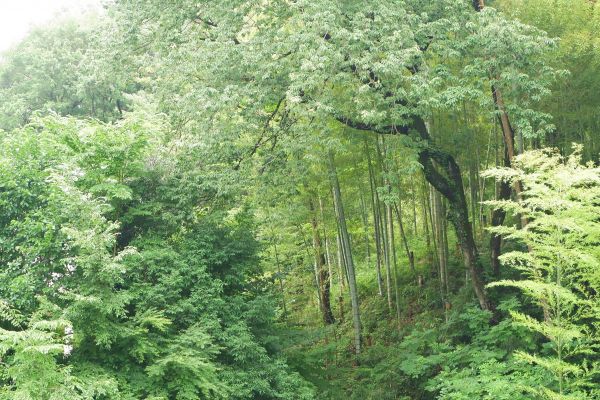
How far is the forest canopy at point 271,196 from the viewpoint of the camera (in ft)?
17.2

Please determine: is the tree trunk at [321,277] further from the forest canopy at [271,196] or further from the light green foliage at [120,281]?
the light green foliage at [120,281]

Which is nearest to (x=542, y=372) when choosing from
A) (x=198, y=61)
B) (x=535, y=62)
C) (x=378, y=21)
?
(x=535, y=62)

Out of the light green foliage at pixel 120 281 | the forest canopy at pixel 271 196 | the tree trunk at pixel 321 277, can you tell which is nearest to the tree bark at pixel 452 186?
the forest canopy at pixel 271 196

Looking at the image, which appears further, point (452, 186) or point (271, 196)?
point (452, 186)

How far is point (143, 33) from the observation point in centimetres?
812

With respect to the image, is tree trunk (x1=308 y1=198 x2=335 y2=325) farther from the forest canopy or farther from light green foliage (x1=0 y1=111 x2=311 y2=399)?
light green foliage (x1=0 y1=111 x2=311 y2=399)

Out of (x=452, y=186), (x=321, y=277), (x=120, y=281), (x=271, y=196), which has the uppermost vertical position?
(x=271, y=196)

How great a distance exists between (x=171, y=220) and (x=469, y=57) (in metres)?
4.73

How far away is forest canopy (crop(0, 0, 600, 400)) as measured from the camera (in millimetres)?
5230

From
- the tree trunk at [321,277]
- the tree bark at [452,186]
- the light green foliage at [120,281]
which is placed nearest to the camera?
the light green foliage at [120,281]

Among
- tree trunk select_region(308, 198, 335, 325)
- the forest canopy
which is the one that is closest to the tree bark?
A: the forest canopy

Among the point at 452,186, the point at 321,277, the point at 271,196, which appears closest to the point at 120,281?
the point at 271,196

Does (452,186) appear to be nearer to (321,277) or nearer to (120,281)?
(321,277)

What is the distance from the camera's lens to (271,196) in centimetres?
808
